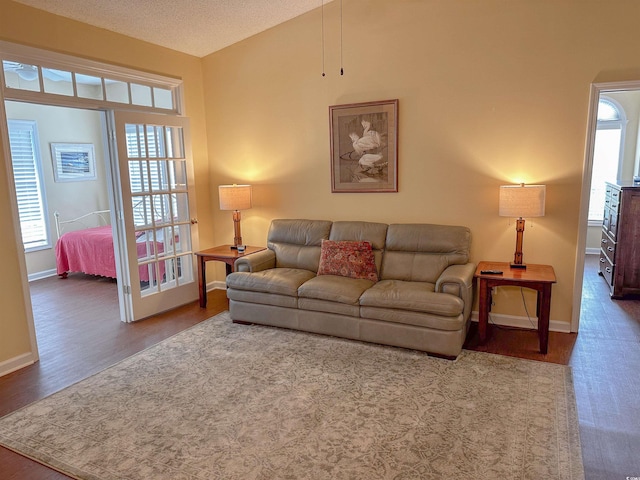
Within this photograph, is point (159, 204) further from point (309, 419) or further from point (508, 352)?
point (508, 352)

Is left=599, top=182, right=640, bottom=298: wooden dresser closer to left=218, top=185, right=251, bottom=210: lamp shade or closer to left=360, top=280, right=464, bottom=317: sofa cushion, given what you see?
left=360, top=280, right=464, bottom=317: sofa cushion

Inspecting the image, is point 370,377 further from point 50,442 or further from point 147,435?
point 50,442

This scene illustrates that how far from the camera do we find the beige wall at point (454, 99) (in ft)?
11.6

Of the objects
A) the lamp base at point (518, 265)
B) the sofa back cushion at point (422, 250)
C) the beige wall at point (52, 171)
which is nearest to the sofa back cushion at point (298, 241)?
the sofa back cushion at point (422, 250)

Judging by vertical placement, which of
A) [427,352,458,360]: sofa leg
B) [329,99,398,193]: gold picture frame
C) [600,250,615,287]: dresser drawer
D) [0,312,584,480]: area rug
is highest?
[329,99,398,193]: gold picture frame

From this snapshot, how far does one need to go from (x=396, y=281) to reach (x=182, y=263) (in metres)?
2.48

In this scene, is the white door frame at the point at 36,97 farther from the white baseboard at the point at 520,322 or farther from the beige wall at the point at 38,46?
the white baseboard at the point at 520,322

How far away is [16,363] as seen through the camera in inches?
132

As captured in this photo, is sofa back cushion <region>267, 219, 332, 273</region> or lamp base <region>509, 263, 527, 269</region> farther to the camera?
sofa back cushion <region>267, 219, 332, 273</region>

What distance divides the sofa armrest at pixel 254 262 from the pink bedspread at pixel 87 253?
235 cm

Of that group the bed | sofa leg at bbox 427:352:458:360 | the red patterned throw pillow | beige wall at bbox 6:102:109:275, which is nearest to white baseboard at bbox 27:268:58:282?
beige wall at bbox 6:102:109:275

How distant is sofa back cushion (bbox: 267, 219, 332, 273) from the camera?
174 inches

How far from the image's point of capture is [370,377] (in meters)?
3.07

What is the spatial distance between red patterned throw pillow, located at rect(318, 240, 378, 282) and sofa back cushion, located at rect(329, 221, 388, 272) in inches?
2.6
